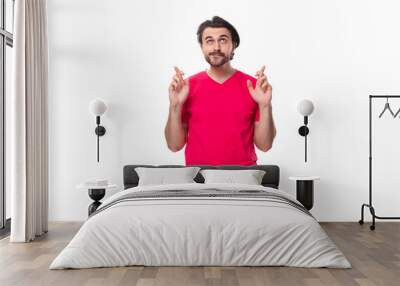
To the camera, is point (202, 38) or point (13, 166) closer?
point (13, 166)

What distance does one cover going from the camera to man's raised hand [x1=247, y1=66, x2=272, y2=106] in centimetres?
678

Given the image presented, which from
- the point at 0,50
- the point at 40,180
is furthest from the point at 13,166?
the point at 0,50

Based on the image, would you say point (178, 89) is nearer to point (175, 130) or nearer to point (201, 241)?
point (175, 130)

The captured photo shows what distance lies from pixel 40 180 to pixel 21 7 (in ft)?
6.03

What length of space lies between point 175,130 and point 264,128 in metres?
1.10

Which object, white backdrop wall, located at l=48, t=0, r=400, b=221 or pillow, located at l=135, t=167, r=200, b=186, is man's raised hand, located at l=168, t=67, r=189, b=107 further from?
pillow, located at l=135, t=167, r=200, b=186

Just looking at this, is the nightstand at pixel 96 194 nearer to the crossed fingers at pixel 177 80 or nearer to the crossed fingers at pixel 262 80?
the crossed fingers at pixel 177 80

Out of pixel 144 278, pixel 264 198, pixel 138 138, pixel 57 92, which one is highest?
pixel 57 92

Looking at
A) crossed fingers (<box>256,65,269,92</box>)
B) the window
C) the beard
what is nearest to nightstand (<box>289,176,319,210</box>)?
crossed fingers (<box>256,65,269,92</box>)

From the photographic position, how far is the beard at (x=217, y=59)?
22.3 feet

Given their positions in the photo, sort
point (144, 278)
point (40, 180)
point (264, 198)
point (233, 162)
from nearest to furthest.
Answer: point (144, 278) < point (264, 198) < point (40, 180) < point (233, 162)

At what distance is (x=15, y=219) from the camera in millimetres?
5539

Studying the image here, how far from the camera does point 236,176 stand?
6203mm

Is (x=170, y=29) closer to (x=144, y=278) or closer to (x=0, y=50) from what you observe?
(x=0, y=50)
